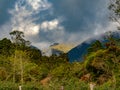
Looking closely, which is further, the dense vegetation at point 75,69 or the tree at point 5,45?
the tree at point 5,45

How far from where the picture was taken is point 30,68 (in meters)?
68.2

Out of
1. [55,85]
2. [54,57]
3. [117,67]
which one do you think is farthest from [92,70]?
[54,57]

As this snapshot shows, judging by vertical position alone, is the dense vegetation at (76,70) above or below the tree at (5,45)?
below

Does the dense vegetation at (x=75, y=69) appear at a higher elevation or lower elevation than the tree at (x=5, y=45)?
lower

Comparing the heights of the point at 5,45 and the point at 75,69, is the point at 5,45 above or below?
above

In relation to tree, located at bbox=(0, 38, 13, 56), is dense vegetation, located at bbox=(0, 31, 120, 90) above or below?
below

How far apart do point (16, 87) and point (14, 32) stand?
45.6 m

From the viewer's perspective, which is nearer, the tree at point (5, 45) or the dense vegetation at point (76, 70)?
the dense vegetation at point (76, 70)

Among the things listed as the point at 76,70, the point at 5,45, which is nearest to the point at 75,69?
the point at 76,70

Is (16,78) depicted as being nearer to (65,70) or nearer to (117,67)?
(65,70)

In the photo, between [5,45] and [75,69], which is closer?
[75,69]

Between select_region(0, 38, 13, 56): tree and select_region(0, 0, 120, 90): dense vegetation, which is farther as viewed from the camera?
select_region(0, 38, 13, 56): tree

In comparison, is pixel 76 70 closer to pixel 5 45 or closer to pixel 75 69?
pixel 75 69

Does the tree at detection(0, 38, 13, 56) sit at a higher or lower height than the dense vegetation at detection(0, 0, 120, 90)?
higher
